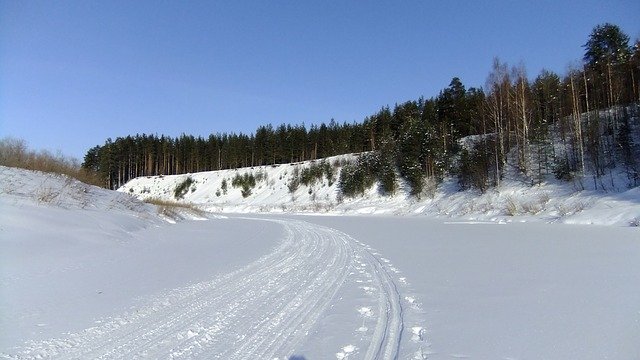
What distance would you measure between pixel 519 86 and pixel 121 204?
33166mm

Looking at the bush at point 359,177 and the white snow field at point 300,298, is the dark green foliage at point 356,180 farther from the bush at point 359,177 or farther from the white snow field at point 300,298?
the white snow field at point 300,298

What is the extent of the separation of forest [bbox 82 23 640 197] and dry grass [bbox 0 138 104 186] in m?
2.82

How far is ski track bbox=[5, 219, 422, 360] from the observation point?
3.77 metres

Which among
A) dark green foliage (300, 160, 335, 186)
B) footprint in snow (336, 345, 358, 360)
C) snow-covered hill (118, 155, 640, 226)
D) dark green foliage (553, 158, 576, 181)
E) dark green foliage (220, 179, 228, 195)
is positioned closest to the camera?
footprint in snow (336, 345, 358, 360)

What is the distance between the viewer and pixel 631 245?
34.6 feet

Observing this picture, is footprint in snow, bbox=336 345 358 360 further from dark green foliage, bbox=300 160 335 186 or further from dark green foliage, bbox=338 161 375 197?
dark green foliage, bbox=300 160 335 186

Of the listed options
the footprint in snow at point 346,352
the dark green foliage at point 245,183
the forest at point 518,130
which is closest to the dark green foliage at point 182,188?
the dark green foliage at point 245,183

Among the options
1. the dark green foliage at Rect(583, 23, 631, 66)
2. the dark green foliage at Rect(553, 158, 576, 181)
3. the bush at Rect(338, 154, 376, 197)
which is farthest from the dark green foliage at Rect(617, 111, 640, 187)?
the bush at Rect(338, 154, 376, 197)

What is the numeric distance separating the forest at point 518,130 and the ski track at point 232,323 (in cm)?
1933

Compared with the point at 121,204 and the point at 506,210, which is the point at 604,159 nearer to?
the point at 506,210

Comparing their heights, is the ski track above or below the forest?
below

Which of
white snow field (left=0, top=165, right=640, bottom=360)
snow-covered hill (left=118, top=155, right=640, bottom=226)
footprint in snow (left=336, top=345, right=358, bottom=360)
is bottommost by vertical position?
footprint in snow (left=336, top=345, right=358, bottom=360)

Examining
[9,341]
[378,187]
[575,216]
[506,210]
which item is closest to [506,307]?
[9,341]

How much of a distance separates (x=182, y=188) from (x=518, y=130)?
220ft
